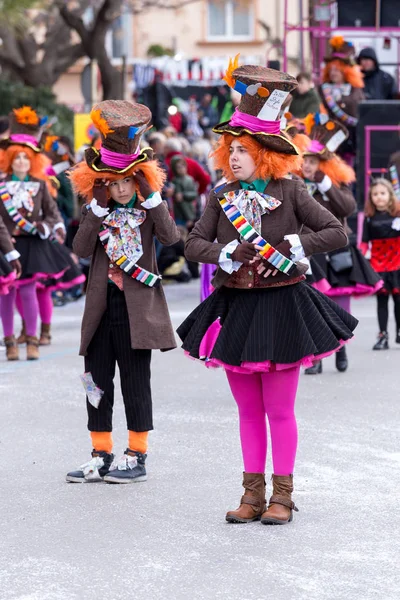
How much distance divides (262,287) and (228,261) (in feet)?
0.67

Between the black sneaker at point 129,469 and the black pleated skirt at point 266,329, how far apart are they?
1005mm

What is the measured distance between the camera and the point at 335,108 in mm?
17031

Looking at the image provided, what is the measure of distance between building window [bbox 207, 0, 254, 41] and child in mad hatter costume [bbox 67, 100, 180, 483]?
A: 40699 millimetres

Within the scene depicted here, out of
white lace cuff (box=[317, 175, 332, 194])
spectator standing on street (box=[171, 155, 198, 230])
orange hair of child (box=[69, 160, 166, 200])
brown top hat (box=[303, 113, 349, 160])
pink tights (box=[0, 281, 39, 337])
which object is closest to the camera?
orange hair of child (box=[69, 160, 166, 200])

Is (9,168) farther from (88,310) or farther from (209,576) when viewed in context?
(209,576)

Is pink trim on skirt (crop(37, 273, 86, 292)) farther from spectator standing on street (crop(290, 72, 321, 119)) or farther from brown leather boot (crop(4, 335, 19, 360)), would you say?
spectator standing on street (crop(290, 72, 321, 119))

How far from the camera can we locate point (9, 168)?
Answer: 11.4 meters

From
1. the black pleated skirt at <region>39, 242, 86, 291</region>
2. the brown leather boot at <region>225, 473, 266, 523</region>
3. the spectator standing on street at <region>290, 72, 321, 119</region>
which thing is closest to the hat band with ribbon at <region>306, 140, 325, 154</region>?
the black pleated skirt at <region>39, 242, 86, 291</region>

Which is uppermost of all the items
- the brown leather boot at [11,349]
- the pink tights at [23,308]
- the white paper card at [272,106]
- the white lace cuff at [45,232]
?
the white paper card at [272,106]

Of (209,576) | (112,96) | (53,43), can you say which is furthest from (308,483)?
(53,43)

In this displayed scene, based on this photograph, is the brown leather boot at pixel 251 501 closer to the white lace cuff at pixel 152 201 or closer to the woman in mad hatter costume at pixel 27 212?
the white lace cuff at pixel 152 201

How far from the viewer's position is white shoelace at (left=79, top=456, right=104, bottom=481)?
676 cm

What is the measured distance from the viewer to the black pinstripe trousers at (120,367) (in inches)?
268

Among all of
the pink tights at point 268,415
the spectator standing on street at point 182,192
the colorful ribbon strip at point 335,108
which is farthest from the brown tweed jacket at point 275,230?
the spectator standing on street at point 182,192
